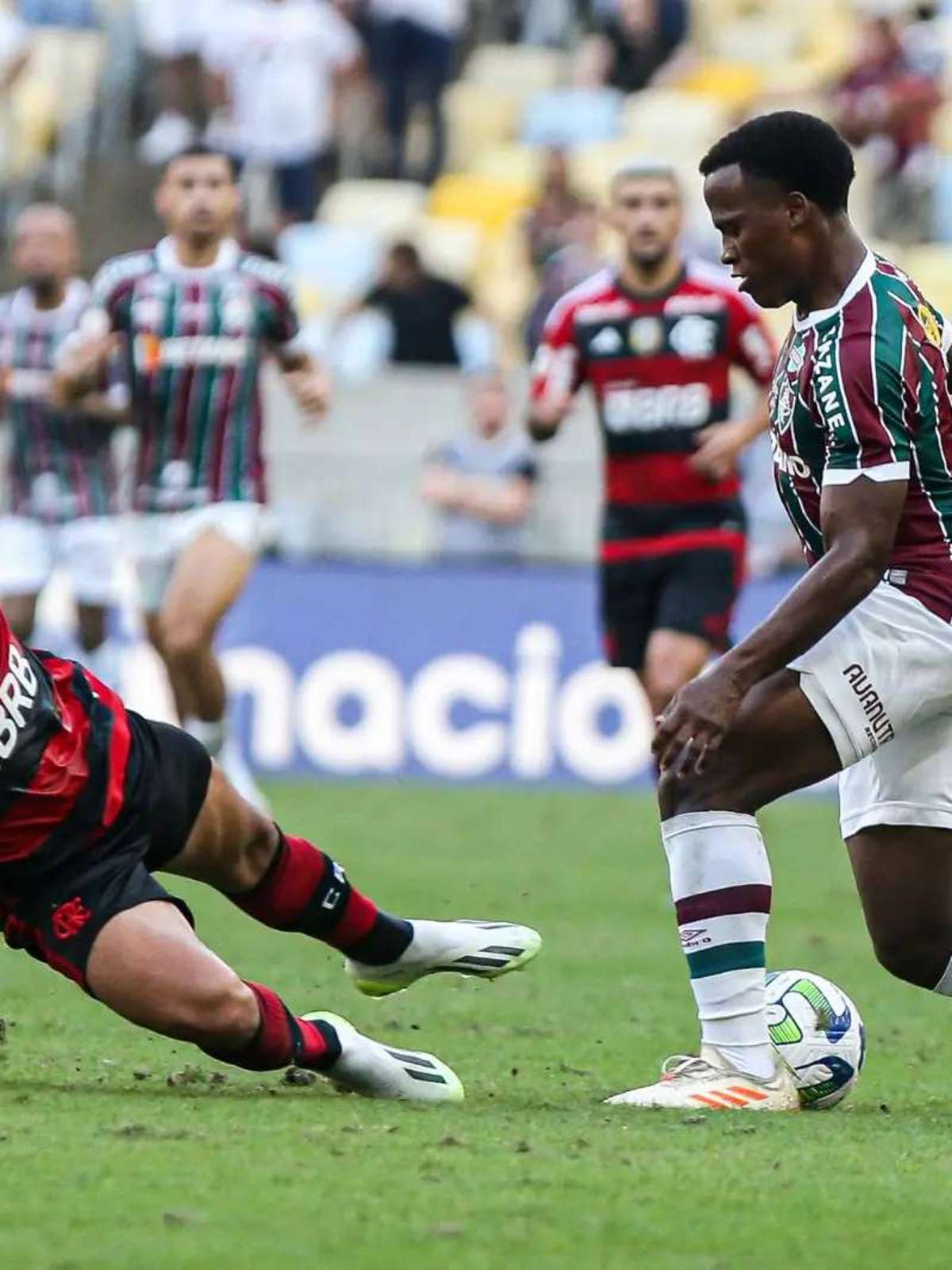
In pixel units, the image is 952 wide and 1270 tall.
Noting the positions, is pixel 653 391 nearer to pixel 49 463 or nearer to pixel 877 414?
pixel 49 463

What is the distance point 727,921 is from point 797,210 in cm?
144

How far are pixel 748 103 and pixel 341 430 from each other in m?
4.86

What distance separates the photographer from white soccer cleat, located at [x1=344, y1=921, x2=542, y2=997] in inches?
234

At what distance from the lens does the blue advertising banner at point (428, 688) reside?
14.7 meters

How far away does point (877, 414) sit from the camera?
208 inches

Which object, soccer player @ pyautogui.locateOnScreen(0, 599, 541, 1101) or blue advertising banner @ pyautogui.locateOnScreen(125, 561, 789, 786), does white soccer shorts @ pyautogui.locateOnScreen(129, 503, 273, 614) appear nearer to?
blue advertising banner @ pyautogui.locateOnScreen(125, 561, 789, 786)

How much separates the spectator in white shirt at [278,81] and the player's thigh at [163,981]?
1457 centimetres

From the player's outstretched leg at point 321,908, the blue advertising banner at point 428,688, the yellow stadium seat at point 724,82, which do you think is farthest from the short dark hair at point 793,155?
the yellow stadium seat at point 724,82

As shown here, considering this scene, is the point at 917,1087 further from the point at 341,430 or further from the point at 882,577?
the point at 341,430

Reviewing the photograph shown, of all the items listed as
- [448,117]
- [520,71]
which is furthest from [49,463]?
[520,71]

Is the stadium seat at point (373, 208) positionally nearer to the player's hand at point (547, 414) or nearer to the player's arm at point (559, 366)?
the player's arm at point (559, 366)

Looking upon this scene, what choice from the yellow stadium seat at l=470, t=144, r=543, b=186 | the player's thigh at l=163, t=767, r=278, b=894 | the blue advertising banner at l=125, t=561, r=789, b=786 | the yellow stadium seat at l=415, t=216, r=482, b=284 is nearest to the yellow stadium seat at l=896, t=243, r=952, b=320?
the yellow stadium seat at l=415, t=216, r=482, b=284

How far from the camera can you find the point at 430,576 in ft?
49.1

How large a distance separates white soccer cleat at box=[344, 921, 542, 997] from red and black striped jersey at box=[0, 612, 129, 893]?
0.83 m
